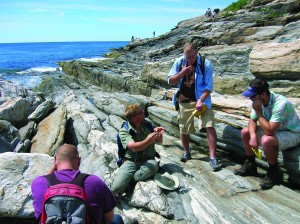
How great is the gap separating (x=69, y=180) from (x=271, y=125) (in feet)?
14.5

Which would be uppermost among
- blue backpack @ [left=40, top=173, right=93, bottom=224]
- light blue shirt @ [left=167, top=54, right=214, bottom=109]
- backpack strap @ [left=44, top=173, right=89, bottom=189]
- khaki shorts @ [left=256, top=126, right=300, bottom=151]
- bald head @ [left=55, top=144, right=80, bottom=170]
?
light blue shirt @ [left=167, top=54, right=214, bottom=109]

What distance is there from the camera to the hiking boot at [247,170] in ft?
24.0

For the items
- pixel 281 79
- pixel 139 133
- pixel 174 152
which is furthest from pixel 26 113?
pixel 281 79

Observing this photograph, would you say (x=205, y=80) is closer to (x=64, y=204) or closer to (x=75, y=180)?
(x=75, y=180)

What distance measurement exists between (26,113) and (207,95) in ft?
31.0

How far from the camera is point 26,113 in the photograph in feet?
46.9

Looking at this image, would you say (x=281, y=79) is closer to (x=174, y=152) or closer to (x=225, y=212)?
(x=174, y=152)

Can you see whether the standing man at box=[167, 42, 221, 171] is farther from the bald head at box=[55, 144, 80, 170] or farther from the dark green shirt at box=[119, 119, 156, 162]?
the bald head at box=[55, 144, 80, 170]

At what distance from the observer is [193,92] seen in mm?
8227

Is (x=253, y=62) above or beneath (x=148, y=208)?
above

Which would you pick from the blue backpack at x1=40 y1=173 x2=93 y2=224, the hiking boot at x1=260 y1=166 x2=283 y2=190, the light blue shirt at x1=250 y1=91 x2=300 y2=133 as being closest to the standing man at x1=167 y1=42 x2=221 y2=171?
the hiking boot at x1=260 y1=166 x2=283 y2=190

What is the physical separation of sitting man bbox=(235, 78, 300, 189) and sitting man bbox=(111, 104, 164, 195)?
209 centimetres

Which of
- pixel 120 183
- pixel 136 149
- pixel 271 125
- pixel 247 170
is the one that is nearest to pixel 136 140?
pixel 136 149

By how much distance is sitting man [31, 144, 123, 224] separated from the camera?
4.04 meters
